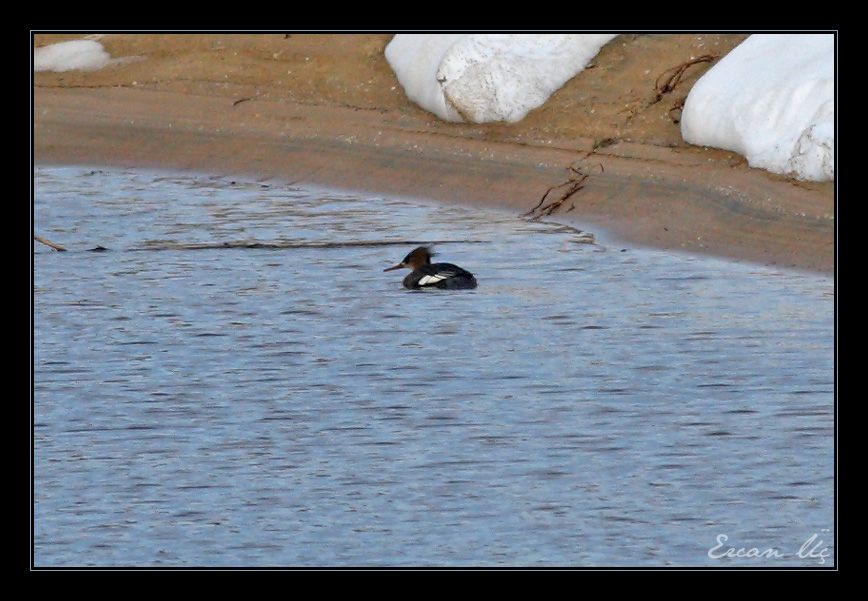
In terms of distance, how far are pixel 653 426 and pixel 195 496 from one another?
2.27m

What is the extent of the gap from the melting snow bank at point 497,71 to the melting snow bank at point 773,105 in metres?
1.66

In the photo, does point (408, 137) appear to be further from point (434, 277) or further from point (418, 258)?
point (434, 277)

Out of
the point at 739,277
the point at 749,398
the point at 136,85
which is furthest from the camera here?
the point at 136,85

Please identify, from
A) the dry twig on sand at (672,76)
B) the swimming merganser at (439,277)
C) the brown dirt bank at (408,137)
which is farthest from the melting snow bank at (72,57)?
the swimming merganser at (439,277)

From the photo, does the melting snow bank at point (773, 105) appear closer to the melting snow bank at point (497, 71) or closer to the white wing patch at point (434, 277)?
the melting snow bank at point (497, 71)

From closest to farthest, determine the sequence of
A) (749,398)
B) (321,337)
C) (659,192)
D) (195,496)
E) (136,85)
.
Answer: (195,496), (749,398), (321,337), (659,192), (136,85)

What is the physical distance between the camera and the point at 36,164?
687 inches

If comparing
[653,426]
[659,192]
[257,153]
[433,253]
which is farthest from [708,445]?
[257,153]

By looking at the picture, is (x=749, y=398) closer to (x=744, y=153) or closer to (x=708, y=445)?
(x=708, y=445)

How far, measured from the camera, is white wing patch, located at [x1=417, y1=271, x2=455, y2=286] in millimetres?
11969

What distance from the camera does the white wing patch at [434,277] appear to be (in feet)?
39.3

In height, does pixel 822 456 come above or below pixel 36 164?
below

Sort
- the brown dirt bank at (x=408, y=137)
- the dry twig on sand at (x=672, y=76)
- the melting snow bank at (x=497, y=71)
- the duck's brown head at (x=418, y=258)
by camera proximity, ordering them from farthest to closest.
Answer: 1. the melting snow bank at (x=497, y=71)
2. the dry twig on sand at (x=672, y=76)
3. the brown dirt bank at (x=408, y=137)
4. the duck's brown head at (x=418, y=258)

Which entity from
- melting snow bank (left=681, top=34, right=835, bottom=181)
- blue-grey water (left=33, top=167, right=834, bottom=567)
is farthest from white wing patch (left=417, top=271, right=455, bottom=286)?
melting snow bank (left=681, top=34, right=835, bottom=181)
